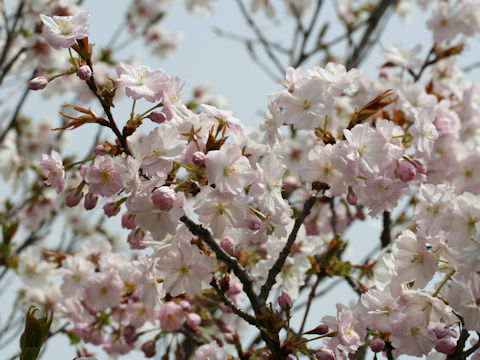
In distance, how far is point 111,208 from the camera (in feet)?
6.26

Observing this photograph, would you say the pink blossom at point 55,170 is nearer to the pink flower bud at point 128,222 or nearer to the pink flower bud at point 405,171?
the pink flower bud at point 128,222

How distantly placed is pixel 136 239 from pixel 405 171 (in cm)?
99

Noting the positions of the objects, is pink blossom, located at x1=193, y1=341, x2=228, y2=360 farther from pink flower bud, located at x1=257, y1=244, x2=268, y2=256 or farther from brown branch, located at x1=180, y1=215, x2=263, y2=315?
pink flower bud, located at x1=257, y1=244, x2=268, y2=256

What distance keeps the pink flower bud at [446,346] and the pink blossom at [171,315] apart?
1.11 meters

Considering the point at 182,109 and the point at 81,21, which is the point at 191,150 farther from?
the point at 81,21

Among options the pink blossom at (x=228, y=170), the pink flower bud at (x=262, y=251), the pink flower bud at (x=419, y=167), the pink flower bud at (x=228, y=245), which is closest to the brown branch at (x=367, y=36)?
the pink flower bud at (x=262, y=251)

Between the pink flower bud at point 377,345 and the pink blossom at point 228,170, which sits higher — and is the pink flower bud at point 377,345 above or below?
below

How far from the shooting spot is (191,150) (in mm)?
1822

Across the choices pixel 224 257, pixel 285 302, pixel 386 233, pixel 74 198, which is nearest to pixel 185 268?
pixel 224 257

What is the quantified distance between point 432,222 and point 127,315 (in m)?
1.68

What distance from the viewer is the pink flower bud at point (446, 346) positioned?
1843mm

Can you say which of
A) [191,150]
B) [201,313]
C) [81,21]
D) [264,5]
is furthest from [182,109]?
[264,5]

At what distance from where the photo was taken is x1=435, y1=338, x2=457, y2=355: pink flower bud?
6.05 feet

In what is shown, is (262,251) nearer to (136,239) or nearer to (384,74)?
(136,239)
